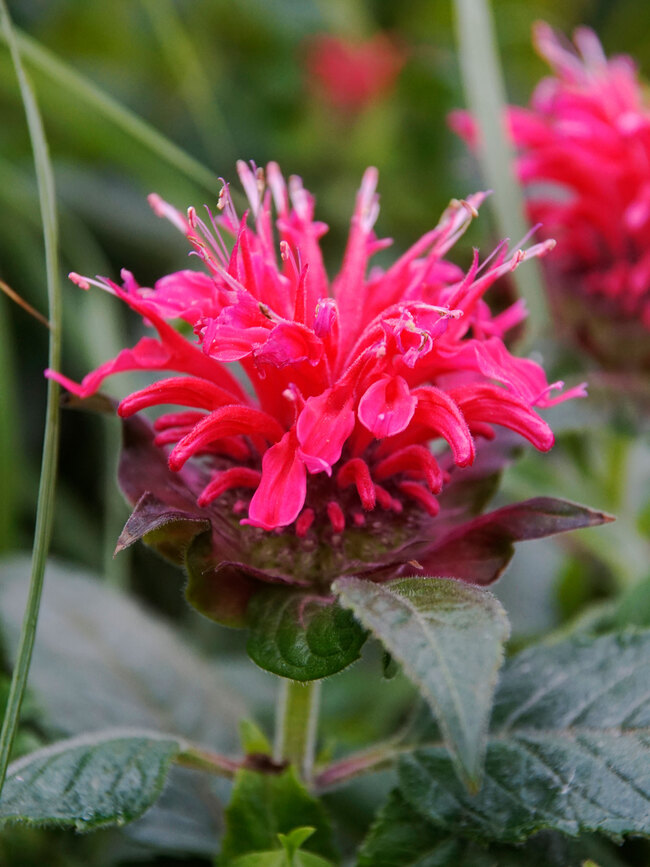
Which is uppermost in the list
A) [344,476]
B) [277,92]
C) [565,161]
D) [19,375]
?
[277,92]

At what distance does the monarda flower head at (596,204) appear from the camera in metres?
0.91

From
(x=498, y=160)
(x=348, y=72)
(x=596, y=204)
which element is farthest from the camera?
(x=348, y=72)

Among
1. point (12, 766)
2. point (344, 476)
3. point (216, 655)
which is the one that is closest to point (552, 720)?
point (344, 476)

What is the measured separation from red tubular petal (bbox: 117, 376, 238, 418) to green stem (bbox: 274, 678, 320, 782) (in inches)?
8.0

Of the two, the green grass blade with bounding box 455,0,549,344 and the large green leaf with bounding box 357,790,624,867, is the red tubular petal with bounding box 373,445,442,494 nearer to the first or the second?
the large green leaf with bounding box 357,790,624,867

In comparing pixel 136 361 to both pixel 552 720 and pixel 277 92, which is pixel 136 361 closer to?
pixel 552 720

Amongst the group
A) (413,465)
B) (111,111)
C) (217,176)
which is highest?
(217,176)

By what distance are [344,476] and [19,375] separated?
897 millimetres

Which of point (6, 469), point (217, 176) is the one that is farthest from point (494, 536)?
point (217, 176)

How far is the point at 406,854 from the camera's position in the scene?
1.76ft

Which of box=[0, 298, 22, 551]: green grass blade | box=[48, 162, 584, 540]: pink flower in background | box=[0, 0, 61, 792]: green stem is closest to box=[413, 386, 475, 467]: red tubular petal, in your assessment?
box=[48, 162, 584, 540]: pink flower in background

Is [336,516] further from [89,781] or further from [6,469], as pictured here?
[6,469]

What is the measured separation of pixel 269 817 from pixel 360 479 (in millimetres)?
225

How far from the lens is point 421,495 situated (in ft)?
1.83
